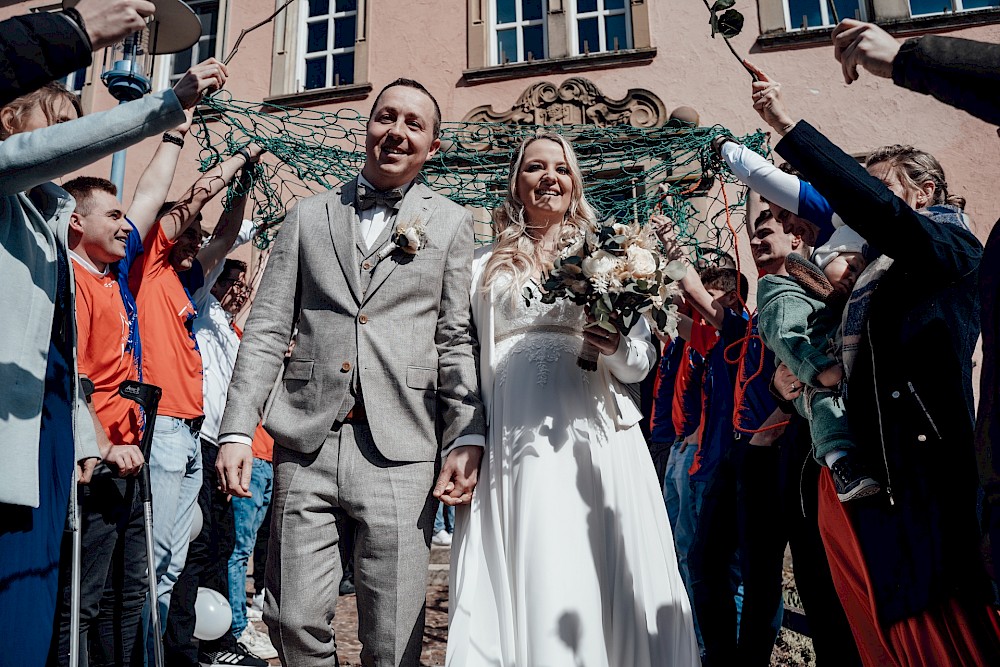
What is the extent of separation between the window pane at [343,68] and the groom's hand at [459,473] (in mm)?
8997

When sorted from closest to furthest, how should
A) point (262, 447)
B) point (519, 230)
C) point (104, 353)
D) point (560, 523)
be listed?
point (560, 523) → point (519, 230) → point (104, 353) → point (262, 447)

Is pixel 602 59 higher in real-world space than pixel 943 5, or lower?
lower

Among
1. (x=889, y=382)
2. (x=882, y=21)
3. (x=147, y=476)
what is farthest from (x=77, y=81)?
(x=889, y=382)

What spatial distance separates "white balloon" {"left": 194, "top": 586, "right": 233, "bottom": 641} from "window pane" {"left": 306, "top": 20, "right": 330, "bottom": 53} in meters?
8.41

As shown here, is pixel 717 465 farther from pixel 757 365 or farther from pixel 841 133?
pixel 841 133

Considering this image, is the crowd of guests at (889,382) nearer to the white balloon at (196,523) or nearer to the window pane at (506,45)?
the white balloon at (196,523)

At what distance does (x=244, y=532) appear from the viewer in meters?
5.02

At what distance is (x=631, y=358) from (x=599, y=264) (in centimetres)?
39

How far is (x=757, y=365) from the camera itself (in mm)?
3838

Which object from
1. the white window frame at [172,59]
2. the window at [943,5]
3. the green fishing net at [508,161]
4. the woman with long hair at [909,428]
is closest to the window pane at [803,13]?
the window at [943,5]

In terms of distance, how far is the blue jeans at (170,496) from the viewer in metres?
3.66

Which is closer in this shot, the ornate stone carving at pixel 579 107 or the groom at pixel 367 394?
the groom at pixel 367 394

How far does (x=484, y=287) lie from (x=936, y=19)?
8.63 meters

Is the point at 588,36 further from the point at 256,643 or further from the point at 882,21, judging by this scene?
the point at 256,643
